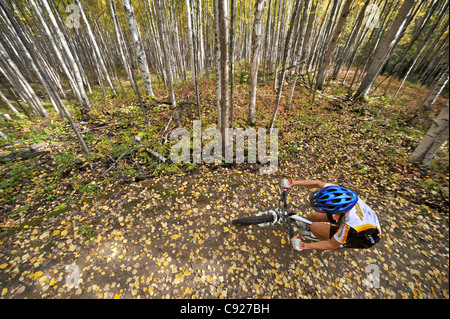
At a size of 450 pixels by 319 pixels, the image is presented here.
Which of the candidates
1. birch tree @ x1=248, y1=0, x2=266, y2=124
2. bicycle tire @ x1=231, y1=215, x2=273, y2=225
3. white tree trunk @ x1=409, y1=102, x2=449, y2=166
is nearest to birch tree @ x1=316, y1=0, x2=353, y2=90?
birch tree @ x1=248, y1=0, x2=266, y2=124

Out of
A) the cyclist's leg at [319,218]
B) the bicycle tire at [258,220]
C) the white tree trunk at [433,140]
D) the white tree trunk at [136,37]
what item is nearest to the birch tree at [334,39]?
the white tree trunk at [433,140]

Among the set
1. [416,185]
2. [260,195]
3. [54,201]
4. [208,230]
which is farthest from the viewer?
[260,195]

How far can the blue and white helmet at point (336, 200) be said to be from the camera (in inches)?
116

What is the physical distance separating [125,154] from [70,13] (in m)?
17.2

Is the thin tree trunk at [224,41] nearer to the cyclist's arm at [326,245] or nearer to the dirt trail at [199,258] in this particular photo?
the dirt trail at [199,258]

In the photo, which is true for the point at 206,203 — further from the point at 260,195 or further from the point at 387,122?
the point at 387,122

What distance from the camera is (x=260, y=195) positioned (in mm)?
5426

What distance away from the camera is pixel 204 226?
453 centimetres

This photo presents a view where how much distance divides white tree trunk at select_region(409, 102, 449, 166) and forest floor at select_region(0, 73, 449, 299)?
6.0 inches

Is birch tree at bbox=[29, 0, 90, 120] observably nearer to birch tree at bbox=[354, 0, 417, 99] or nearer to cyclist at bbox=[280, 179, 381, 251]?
cyclist at bbox=[280, 179, 381, 251]

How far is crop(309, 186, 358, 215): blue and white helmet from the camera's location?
9.71 ft

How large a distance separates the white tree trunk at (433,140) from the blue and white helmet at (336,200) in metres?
1.25

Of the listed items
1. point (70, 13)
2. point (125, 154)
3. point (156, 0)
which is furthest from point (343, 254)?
point (70, 13)

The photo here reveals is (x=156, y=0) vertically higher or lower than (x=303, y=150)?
higher
